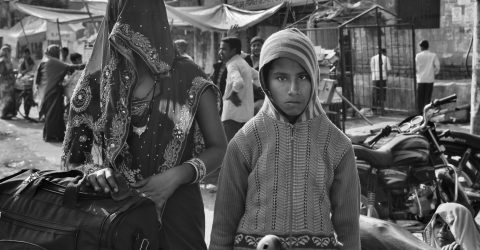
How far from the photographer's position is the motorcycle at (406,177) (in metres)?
4.92

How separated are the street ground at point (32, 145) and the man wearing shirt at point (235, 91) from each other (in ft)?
2.83

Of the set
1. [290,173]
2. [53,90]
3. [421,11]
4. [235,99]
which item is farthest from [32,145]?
[290,173]

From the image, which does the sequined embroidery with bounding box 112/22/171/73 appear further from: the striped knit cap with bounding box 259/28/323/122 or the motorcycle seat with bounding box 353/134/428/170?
the motorcycle seat with bounding box 353/134/428/170

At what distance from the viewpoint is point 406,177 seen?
500 centimetres

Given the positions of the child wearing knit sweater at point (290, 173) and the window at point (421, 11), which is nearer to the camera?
the child wearing knit sweater at point (290, 173)

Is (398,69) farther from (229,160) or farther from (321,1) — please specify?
(229,160)

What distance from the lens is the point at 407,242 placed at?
3324 millimetres

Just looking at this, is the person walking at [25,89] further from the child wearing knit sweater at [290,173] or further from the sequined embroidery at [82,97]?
the child wearing knit sweater at [290,173]

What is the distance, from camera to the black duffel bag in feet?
6.15

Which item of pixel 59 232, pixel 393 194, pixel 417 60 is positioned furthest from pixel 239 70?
pixel 417 60

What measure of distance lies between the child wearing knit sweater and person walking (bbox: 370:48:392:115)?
37.0ft

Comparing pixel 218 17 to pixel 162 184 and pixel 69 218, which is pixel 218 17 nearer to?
pixel 162 184

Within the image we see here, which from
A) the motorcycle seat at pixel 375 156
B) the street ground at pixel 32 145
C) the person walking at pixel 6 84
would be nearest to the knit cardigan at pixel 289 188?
the motorcycle seat at pixel 375 156

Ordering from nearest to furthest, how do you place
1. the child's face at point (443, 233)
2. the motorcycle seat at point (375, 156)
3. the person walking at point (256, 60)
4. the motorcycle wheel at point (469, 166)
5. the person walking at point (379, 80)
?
the child's face at point (443, 233) < the motorcycle seat at point (375, 156) < the motorcycle wheel at point (469, 166) < the person walking at point (256, 60) < the person walking at point (379, 80)
